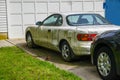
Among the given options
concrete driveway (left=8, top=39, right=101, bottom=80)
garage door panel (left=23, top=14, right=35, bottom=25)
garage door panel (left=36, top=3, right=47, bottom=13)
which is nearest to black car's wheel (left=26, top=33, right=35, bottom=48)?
concrete driveway (left=8, top=39, right=101, bottom=80)

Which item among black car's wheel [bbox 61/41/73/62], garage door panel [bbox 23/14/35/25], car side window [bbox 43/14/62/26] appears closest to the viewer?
black car's wheel [bbox 61/41/73/62]

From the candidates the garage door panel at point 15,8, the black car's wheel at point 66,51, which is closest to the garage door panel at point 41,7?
the garage door panel at point 15,8

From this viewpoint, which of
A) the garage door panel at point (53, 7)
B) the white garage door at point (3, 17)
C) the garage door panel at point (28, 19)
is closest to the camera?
the white garage door at point (3, 17)

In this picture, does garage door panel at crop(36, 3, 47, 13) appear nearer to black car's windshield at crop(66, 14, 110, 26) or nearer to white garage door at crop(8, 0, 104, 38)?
white garage door at crop(8, 0, 104, 38)

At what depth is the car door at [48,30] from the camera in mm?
10328

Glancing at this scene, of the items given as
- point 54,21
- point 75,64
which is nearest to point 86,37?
point 75,64

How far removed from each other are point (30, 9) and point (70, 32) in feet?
23.3

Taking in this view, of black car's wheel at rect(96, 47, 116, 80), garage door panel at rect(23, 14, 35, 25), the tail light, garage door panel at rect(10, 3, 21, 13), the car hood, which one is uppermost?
garage door panel at rect(10, 3, 21, 13)

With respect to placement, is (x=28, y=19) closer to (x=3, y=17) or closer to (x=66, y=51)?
(x=3, y=17)

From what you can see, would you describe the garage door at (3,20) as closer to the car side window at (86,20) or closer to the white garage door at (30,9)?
the white garage door at (30,9)

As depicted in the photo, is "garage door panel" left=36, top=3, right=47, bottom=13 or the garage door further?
"garage door panel" left=36, top=3, right=47, bottom=13

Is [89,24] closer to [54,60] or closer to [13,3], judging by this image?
[54,60]

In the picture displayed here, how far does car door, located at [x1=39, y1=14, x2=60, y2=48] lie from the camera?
33.9ft

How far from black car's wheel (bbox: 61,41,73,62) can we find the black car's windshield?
648 millimetres
